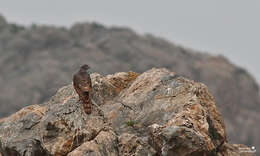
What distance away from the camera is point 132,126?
51.5ft

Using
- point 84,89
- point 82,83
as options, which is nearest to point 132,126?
point 84,89

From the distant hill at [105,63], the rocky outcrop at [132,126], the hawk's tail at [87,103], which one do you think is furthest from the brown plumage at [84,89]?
the distant hill at [105,63]

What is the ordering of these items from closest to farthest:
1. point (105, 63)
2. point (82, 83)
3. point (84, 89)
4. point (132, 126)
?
point (84, 89) → point (82, 83) → point (132, 126) → point (105, 63)

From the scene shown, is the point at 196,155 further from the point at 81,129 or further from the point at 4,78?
the point at 4,78

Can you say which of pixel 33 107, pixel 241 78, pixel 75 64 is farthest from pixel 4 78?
Answer: pixel 33 107

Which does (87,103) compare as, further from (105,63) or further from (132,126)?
(105,63)

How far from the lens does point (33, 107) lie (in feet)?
57.9

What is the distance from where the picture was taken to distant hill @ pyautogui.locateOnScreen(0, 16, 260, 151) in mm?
76562

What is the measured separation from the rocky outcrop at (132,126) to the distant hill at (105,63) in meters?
57.3

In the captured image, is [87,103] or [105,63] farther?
[105,63]

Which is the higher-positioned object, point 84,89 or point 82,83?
point 82,83

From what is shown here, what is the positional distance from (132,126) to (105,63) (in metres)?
65.2

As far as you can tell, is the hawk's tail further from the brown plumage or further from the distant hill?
the distant hill

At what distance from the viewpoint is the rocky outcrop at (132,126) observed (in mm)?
14047
